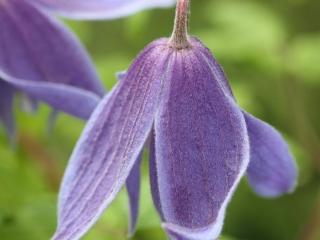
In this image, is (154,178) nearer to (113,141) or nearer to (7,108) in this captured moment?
(113,141)

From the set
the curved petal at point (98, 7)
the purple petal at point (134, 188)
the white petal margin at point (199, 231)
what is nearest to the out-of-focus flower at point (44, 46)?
the curved petal at point (98, 7)

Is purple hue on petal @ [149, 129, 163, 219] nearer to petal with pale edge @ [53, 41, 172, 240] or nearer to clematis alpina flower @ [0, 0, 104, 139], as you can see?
petal with pale edge @ [53, 41, 172, 240]

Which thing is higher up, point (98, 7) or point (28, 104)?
point (98, 7)

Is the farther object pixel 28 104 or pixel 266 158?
pixel 28 104

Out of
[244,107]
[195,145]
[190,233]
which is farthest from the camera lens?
[244,107]

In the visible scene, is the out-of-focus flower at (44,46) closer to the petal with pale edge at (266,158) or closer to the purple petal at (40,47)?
the purple petal at (40,47)

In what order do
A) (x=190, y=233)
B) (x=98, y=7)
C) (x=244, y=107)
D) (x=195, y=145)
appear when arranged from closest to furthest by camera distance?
(x=190, y=233), (x=195, y=145), (x=98, y=7), (x=244, y=107)

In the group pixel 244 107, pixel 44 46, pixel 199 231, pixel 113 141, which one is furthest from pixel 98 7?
pixel 244 107
